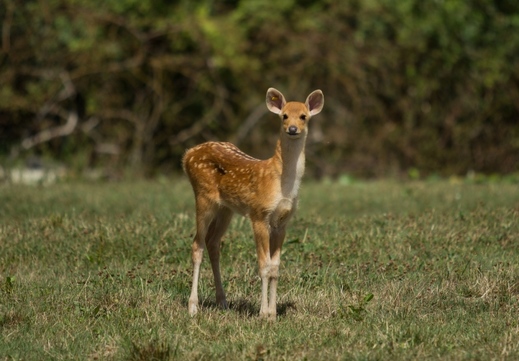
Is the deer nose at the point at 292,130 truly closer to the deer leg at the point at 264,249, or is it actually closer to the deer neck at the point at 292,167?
the deer neck at the point at 292,167

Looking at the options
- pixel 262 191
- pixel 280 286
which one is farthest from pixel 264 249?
pixel 280 286

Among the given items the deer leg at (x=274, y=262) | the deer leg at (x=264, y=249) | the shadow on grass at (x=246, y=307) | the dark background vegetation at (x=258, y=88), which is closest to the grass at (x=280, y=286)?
the shadow on grass at (x=246, y=307)

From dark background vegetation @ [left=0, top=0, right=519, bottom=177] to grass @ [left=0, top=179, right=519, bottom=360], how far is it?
5.57 meters

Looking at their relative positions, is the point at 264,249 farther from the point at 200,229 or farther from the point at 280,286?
the point at 280,286

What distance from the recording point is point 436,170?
1845 cm

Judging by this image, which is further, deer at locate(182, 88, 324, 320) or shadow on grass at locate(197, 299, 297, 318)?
shadow on grass at locate(197, 299, 297, 318)

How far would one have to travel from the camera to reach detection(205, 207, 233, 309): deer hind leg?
829 cm

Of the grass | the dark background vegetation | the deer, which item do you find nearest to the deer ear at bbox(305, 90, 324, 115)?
the deer

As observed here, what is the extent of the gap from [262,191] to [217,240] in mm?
920

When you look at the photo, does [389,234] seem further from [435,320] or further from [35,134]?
[35,134]

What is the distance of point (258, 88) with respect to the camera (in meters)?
19.1

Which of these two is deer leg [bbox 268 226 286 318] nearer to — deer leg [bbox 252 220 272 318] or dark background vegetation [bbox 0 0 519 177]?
deer leg [bbox 252 220 272 318]

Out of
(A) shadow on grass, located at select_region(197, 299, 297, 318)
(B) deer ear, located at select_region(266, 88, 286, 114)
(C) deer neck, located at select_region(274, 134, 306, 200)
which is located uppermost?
(B) deer ear, located at select_region(266, 88, 286, 114)

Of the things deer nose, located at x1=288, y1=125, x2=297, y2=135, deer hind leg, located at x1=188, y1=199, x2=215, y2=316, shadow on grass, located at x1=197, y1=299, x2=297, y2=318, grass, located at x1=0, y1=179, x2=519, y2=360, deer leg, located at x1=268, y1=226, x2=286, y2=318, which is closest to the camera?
grass, located at x1=0, y1=179, x2=519, y2=360
